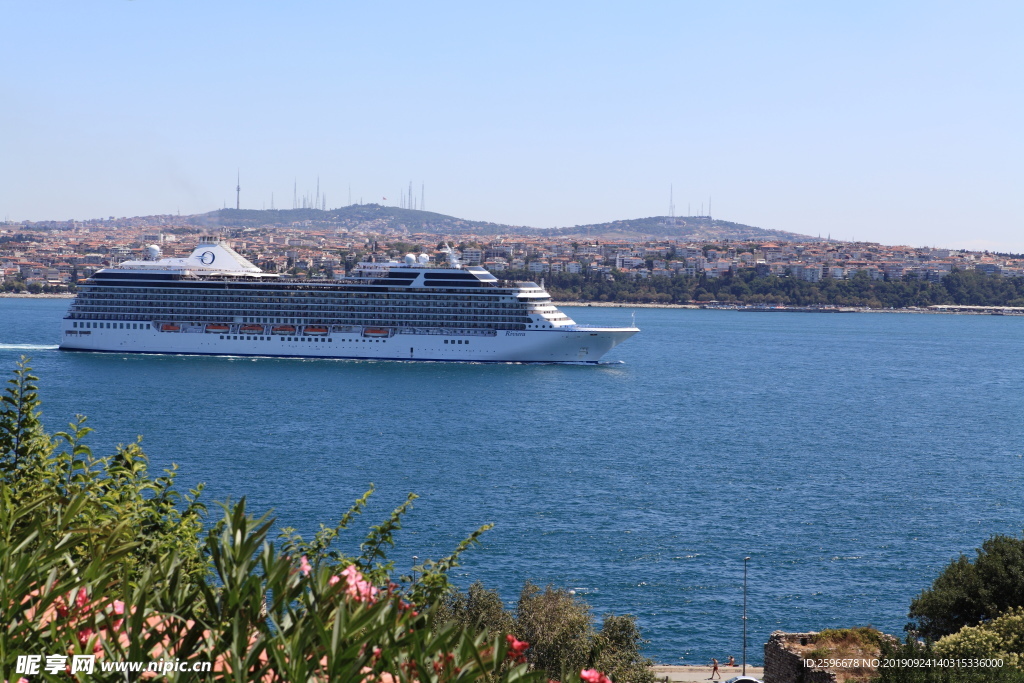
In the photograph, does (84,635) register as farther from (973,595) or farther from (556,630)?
(973,595)

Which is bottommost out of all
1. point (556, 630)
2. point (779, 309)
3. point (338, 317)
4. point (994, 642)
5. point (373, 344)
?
point (556, 630)

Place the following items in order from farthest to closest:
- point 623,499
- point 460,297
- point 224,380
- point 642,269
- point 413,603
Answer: point 642,269 → point 460,297 → point 224,380 → point 623,499 → point 413,603

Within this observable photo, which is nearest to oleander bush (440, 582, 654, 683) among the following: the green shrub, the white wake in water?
Answer: the green shrub

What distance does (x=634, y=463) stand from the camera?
22.4 meters

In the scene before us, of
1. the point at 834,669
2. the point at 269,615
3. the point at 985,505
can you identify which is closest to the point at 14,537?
the point at 269,615

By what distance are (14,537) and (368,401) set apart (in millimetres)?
26863

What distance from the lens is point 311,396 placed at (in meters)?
32.0

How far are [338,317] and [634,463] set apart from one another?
927 inches

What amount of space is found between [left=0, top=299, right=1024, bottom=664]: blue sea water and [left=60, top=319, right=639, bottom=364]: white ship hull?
2.80ft

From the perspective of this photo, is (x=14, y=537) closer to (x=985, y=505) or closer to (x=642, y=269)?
(x=985, y=505)

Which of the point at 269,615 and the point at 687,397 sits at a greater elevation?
the point at 269,615

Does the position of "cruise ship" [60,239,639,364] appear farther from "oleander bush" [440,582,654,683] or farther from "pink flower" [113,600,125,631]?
"pink flower" [113,600,125,631]

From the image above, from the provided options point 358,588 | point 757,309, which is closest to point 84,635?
point 358,588

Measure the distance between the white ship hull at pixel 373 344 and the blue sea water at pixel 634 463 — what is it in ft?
2.80
